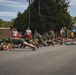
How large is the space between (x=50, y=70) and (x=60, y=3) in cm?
6696

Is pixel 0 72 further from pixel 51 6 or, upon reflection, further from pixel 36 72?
pixel 51 6

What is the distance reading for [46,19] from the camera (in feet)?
235

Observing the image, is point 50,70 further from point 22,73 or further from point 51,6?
point 51,6

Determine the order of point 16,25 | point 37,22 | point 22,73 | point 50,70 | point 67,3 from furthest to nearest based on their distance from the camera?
point 67,3
point 16,25
point 37,22
point 50,70
point 22,73

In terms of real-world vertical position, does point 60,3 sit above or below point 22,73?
above

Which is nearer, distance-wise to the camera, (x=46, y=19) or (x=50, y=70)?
(x=50, y=70)

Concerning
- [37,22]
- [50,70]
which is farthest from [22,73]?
[37,22]

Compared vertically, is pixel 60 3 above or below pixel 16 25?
above

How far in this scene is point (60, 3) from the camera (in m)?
78.4

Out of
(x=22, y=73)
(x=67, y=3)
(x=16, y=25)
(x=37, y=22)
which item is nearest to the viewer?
(x=22, y=73)

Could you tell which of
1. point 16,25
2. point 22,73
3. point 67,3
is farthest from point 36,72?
point 67,3

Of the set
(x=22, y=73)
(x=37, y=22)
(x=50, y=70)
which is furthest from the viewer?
(x=37, y=22)

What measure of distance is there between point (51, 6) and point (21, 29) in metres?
7.86

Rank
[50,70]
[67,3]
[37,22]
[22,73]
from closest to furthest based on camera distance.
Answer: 1. [22,73]
2. [50,70]
3. [37,22]
4. [67,3]
